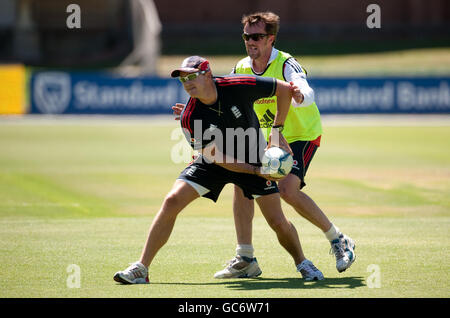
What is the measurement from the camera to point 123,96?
3056 cm

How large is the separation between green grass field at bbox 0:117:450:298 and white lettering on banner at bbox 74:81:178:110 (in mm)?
7730

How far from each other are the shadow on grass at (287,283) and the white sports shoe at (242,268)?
0.53 ft

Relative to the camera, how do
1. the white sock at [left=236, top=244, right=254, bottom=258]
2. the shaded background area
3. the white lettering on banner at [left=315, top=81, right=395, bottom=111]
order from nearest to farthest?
the white sock at [left=236, top=244, right=254, bottom=258] → the white lettering on banner at [left=315, top=81, right=395, bottom=111] → the shaded background area

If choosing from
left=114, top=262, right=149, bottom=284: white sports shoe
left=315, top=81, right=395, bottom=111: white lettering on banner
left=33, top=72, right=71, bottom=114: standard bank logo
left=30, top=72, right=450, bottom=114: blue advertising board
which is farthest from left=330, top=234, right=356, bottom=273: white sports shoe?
left=33, top=72, right=71, bottom=114: standard bank logo

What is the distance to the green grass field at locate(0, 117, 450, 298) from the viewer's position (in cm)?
714

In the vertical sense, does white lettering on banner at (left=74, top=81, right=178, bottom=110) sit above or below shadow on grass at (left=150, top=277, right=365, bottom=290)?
above

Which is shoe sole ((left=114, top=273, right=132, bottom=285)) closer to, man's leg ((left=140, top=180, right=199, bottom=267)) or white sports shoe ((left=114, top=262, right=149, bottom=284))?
white sports shoe ((left=114, top=262, right=149, bottom=284))

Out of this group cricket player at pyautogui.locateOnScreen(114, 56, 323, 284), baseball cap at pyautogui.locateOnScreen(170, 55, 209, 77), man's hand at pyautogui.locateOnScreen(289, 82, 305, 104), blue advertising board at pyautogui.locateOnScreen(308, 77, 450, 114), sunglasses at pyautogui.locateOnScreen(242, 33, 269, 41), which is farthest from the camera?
blue advertising board at pyautogui.locateOnScreen(308, 77, 450, 114)

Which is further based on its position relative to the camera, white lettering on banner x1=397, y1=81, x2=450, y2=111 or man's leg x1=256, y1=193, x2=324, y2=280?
white lettering on banner x1=397, y1=81, x2=450, y2=111

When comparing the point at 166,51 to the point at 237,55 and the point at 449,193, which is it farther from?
the point at 449,193

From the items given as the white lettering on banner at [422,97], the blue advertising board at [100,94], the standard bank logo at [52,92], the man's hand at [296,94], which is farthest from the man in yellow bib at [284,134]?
the standard bank logo at [52,92]

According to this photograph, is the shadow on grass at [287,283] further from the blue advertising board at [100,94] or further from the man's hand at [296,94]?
the blue advertising board at [100,94]

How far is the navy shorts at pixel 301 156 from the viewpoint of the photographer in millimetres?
7875

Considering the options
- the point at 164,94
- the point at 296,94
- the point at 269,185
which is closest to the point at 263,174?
the point at 269,185
